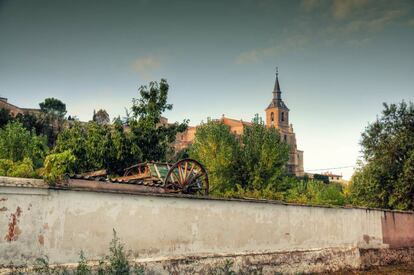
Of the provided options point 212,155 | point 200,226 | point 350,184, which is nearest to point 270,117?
point 212,155

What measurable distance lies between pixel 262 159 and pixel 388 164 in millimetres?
9561

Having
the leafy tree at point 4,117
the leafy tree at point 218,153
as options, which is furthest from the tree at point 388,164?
the leafy tree at point 4,117

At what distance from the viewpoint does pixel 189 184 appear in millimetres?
13156

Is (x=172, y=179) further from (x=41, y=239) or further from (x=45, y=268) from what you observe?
(x=45, y=268)

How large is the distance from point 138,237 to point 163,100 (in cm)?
1670

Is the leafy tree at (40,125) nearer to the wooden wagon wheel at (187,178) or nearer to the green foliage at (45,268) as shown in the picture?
the wooden wagon wheel at (187,178)

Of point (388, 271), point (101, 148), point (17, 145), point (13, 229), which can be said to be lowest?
point (388, 271)

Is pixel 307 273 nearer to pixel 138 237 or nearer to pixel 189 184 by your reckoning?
pixel 189 184

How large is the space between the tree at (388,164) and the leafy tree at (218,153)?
956 centimetres

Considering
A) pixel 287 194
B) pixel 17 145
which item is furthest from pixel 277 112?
pixel 17 145

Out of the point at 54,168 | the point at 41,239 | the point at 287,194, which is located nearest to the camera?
the point at 41,239

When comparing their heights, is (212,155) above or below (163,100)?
below

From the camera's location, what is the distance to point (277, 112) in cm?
11556

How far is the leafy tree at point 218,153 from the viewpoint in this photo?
3100cm
